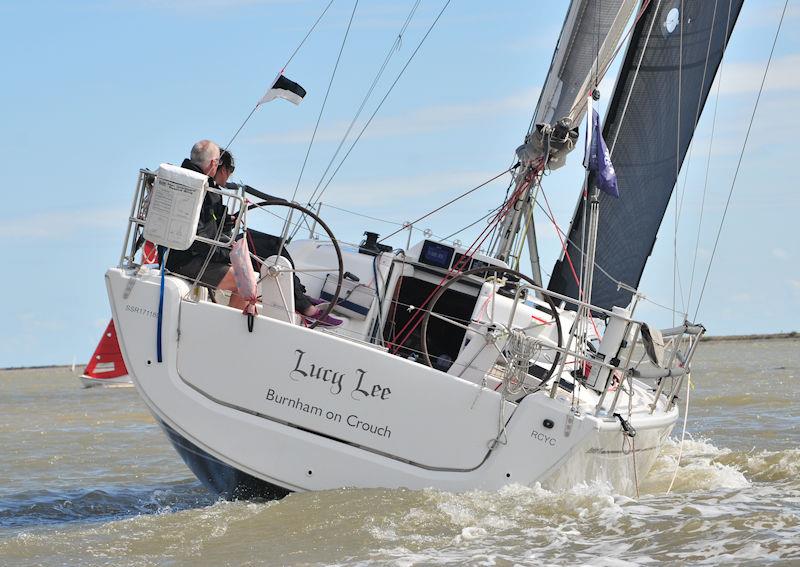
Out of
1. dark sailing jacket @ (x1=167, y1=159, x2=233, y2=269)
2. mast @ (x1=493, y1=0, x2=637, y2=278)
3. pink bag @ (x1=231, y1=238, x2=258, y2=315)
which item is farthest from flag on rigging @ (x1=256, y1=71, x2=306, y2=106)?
pink bag @ (x1=231, y1=238, x2=258, y2=315)

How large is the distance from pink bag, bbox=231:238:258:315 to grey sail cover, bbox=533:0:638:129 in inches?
140

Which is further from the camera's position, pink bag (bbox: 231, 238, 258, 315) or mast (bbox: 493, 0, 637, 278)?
mast (bbox: 493, 0, 637, 278)

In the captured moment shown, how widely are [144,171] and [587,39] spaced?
4.13 m

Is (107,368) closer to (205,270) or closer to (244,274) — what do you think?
(205,270)

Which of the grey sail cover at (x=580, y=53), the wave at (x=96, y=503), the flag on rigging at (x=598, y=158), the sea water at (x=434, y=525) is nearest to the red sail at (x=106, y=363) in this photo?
the sea water at (x=434, y=525)

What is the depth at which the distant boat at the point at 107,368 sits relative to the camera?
7441mm

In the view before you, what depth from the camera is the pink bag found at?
696 cm

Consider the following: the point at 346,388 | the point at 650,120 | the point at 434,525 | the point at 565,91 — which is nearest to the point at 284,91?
the point at 565,91

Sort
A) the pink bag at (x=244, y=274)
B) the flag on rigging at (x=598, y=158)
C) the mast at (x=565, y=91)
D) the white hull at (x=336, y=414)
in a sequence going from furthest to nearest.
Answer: the mast at (x=565, y=91) → the flag on rigging at (x=598, y=158) → the pink bag at (x=244, y=274) → the white hull at (x=336, y=414)

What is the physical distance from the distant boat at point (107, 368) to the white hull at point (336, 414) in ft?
1.36

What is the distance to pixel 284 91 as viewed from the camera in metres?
9.49

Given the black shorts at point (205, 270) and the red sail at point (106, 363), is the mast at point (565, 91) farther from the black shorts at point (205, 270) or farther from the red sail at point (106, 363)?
the red sail at point (106, 363)

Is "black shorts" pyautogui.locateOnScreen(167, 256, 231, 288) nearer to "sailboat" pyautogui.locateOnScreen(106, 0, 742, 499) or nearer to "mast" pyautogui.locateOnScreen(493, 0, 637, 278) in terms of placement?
"sailboat" pyautogui.locateOnScreen(106, 0, 742, 499)

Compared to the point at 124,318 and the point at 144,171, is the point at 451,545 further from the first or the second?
the point at 144,171
